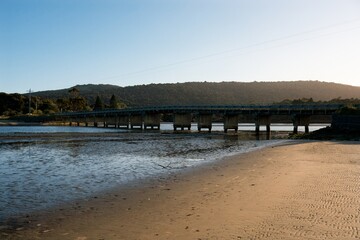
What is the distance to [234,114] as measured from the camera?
88.2m

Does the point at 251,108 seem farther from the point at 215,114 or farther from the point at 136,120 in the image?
the point at 136,120

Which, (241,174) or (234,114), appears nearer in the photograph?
(241,174)

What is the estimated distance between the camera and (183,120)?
9881cm

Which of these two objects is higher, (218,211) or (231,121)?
(231,121)

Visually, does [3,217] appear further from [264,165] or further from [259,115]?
[259,115]

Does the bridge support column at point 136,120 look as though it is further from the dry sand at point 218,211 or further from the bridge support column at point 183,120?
the dry sand at point 218,211

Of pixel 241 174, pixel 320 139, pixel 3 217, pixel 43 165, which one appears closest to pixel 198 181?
pixel 241 174

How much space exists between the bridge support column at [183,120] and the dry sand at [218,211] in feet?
270

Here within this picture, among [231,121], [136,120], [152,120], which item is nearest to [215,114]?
[231,121]

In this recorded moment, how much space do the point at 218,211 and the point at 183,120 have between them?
8868 centimetres

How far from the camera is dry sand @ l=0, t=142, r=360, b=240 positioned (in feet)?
27.0

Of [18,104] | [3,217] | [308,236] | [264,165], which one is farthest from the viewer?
[18,104]

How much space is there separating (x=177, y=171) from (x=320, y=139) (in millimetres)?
31803

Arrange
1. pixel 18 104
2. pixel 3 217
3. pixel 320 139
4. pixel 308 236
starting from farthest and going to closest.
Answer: pixel 18 104
pixel 320 139
pixel 3 217
pixel 308 236
